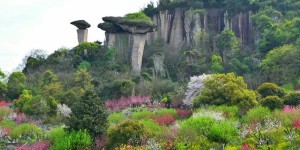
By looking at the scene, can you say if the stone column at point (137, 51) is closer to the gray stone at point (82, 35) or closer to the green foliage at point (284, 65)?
the gray stone at point (82, 35)

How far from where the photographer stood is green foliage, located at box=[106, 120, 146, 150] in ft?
62.3

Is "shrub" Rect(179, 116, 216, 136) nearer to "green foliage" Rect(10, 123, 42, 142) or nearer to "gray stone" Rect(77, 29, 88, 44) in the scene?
"green foliage" Rect(10, 123, 42, 142)

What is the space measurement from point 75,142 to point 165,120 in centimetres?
578

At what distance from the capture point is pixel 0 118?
27.9 metres

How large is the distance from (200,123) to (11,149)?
8855mm

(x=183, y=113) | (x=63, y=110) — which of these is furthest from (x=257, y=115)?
(x=63, y=110)

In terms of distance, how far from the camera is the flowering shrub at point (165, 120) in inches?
921

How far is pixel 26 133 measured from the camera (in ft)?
76.5

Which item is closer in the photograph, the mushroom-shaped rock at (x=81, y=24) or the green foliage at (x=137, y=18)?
the green foliage at (x=137, y=18)

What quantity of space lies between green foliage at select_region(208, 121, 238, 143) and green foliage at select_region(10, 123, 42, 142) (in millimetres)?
9263

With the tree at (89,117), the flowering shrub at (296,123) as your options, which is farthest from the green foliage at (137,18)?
the flowering shrub at (296,123)

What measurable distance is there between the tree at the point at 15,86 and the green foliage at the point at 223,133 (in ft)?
71.8

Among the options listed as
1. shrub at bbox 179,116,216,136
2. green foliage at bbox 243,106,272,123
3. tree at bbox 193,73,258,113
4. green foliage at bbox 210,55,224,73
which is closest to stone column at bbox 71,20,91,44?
green foliage at bbox 210,55,224,73

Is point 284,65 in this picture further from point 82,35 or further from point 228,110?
point 82,35
